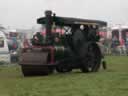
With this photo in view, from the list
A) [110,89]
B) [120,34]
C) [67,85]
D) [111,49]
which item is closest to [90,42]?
[67,85]

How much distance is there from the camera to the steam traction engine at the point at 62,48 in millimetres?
17302

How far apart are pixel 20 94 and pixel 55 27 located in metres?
6.92

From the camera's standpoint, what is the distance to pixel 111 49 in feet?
128

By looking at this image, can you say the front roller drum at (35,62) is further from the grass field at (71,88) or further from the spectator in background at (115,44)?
the spectator in background at (115,44)

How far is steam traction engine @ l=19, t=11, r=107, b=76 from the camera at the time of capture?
17.3 metres

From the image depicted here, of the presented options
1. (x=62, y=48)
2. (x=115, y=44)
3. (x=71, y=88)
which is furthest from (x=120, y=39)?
(x=71, y=88)

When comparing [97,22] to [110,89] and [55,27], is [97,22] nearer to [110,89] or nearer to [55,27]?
[55,27]

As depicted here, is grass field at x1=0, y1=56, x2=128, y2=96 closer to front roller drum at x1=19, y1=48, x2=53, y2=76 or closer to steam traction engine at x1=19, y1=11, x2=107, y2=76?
front roller drum at x1=19, y1=48, x2=53, y2=76

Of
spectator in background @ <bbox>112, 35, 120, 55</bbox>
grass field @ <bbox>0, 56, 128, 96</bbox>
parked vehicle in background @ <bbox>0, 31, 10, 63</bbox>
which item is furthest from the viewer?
spectator in background @ <bbox>112, 35, 120, 55</bbox>

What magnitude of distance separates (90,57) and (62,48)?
61.2 inches

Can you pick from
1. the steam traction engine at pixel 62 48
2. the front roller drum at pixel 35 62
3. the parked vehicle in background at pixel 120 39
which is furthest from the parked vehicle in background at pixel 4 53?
the parked vehicle in background at pixel 120 39

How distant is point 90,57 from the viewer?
1906 centimetres

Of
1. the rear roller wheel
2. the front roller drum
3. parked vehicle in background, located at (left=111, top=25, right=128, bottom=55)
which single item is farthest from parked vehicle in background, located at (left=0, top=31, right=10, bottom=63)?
parked vehicle in background, located at (left=111, top=25, right=128, bottom=55)

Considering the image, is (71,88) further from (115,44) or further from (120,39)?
(120,39)
